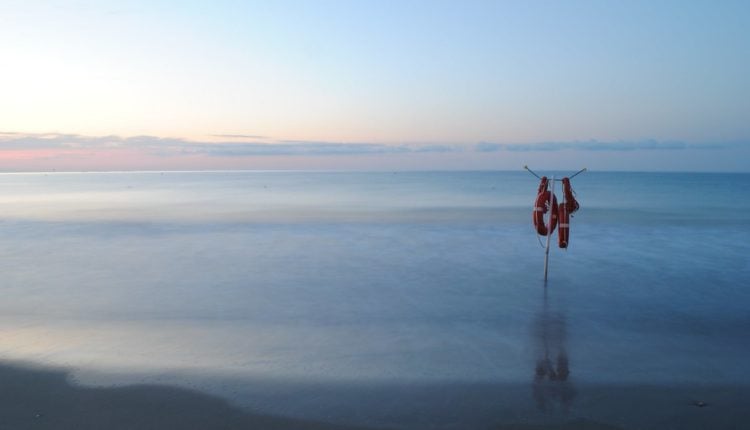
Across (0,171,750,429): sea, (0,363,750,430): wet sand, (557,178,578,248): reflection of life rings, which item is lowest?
(0,171,750,429): sea

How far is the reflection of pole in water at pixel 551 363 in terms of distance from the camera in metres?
5.88

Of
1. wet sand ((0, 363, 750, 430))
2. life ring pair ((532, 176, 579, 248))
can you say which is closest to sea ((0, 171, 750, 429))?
wet sand ((0, 363, 750, 430))

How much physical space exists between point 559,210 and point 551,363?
19.0 ft

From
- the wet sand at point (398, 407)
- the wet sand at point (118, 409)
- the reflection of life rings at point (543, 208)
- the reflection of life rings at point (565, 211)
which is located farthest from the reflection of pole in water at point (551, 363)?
the reflection of life rings at point (543, 208)

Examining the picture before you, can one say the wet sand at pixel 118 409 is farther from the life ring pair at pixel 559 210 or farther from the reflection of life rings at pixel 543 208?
the reflection of life rings at pixel 543 208

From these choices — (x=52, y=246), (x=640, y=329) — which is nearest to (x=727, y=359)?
(x=640, y=329)

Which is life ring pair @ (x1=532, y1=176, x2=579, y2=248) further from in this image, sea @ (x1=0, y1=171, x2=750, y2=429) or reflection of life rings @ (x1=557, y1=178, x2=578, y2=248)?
sea @ (x1=0, y1=171, x2=750, y2=429)

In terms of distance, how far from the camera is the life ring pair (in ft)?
39.0

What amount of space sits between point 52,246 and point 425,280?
14292 mm

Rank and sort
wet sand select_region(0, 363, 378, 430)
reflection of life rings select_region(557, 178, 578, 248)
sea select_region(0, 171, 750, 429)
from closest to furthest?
wet sand select_region(0, 363, 378, 430), sea select_region(0, 171, 750, 429), reflection of life rings select_region(557, 178, 578, 248)

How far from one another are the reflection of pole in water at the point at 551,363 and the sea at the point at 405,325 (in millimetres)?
34

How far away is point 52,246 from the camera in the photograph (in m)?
19.2

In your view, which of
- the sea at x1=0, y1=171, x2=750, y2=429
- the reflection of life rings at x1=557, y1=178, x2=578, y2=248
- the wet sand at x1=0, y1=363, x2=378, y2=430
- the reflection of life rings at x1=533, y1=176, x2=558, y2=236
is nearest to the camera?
the wet sand at x1=0, y1=363, x2=378, y2=430

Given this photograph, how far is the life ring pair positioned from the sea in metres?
1.26
